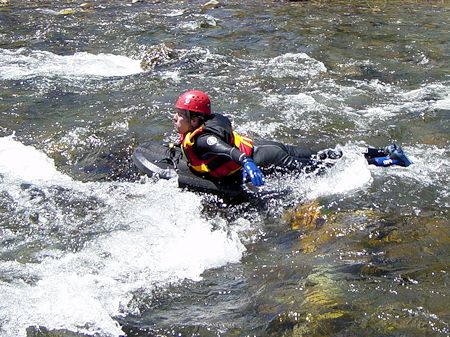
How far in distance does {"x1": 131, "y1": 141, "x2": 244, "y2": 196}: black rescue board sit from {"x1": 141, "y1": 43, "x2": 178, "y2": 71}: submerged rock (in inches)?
198

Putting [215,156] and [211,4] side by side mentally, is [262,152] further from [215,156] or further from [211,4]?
[211,4]

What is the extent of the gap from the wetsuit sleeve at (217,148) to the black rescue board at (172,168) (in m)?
0.40

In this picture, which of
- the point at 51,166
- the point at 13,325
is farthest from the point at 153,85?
the point at 13,325

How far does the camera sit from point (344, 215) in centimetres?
557

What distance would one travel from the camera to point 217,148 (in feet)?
19.5

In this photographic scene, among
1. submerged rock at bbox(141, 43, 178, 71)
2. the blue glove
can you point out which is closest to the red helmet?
the blue glove

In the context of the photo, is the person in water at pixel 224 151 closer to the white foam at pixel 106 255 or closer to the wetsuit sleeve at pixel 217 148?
the wetsuit sleeve at pixel 217 148

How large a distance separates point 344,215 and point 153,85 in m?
6.09

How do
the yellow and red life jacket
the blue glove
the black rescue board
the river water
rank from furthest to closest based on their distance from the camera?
the black rescue board < the yellow and red life jacket < the blue glove < the river water

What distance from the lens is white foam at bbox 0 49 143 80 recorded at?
11.6m

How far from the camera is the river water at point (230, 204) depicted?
404cm

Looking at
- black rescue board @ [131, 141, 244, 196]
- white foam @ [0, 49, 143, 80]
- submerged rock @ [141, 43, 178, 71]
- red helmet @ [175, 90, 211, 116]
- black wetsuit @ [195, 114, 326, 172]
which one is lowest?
white foam @ [0, 49, 143, 80]

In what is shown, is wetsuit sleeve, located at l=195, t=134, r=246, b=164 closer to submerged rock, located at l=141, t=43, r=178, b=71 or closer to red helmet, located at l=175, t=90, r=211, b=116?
red helmet, located at l=175, t=90, r=211, b=116

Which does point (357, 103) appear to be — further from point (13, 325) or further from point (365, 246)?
point (13, 325)
